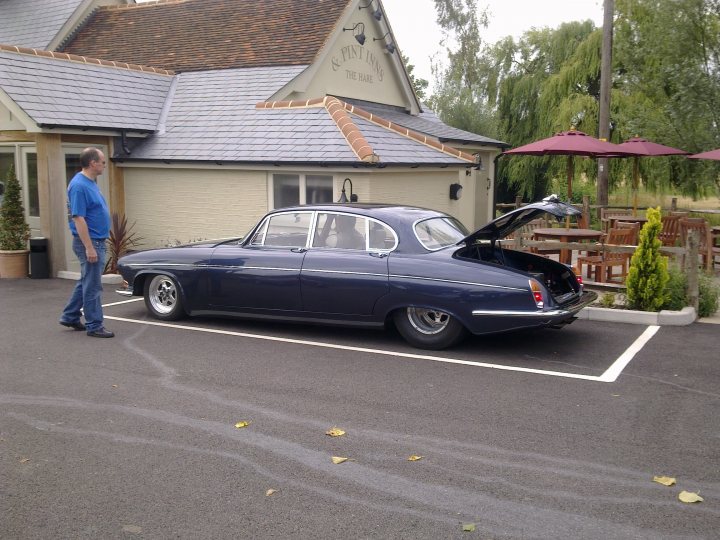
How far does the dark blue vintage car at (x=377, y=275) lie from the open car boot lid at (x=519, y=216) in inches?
0.5

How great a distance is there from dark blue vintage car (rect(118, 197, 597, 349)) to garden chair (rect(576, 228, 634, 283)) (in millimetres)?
2853

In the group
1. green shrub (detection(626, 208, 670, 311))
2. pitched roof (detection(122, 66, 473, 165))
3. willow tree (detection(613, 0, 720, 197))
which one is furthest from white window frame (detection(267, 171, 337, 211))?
willow tree (detection(613, 0, 720, 197))

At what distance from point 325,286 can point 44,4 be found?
17794 millimetres

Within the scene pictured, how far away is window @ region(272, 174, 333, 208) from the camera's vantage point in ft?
42.5

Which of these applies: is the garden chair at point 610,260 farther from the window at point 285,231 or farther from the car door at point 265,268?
the car door at point 265,268

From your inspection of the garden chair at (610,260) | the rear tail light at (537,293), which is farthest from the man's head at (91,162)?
the garden chair at (610,260)

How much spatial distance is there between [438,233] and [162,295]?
135 inches

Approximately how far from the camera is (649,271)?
30.3 ft

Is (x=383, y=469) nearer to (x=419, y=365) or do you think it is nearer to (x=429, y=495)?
(x=429, y=495)

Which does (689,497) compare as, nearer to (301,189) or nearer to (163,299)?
(163,299)

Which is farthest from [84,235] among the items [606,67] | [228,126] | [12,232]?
[606,67]

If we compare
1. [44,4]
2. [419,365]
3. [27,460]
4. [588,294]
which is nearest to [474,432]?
[419,365]

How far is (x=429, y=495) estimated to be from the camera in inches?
172

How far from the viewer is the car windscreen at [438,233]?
8.04 m
